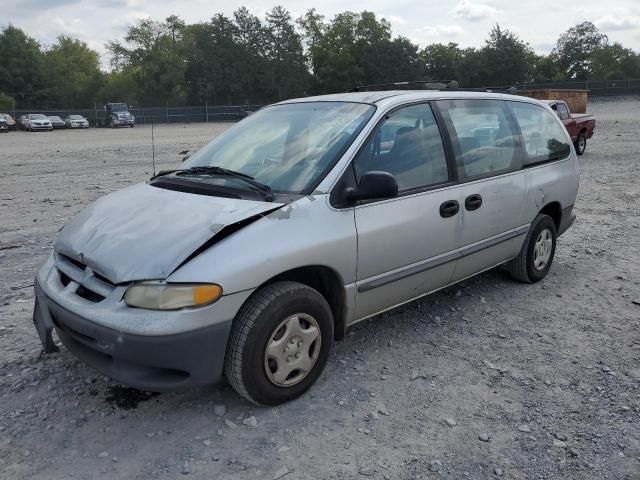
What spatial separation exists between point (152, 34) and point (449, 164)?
85.2 meters

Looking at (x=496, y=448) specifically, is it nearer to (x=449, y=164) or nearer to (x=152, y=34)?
(x=449, y=164)

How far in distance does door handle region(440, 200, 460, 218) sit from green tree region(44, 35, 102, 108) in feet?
235

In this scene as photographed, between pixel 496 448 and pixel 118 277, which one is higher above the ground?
pixel 118 277

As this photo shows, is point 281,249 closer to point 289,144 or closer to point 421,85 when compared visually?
point 289,144

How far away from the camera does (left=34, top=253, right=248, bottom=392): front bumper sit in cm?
263

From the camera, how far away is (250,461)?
2693 mm

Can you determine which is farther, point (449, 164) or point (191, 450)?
point (449, 164)

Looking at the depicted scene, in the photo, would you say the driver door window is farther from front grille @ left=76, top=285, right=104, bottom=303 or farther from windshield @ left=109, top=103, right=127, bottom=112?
windshield @ left=109, top=103, right=127, bottom=112

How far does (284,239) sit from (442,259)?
1.45 meters

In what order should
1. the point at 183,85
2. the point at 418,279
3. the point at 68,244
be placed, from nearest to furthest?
the point at 68,244 < the point at 418,279 < the point at 183,85

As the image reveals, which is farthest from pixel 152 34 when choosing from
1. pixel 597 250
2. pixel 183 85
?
pixel 597 250

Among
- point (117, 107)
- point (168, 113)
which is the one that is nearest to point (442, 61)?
point (168, 113)

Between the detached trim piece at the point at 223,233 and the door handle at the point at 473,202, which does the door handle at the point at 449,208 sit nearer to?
the door handle at the point at 473,202

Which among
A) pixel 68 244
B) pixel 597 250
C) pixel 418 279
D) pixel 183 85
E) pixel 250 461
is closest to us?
pixel 250 461
